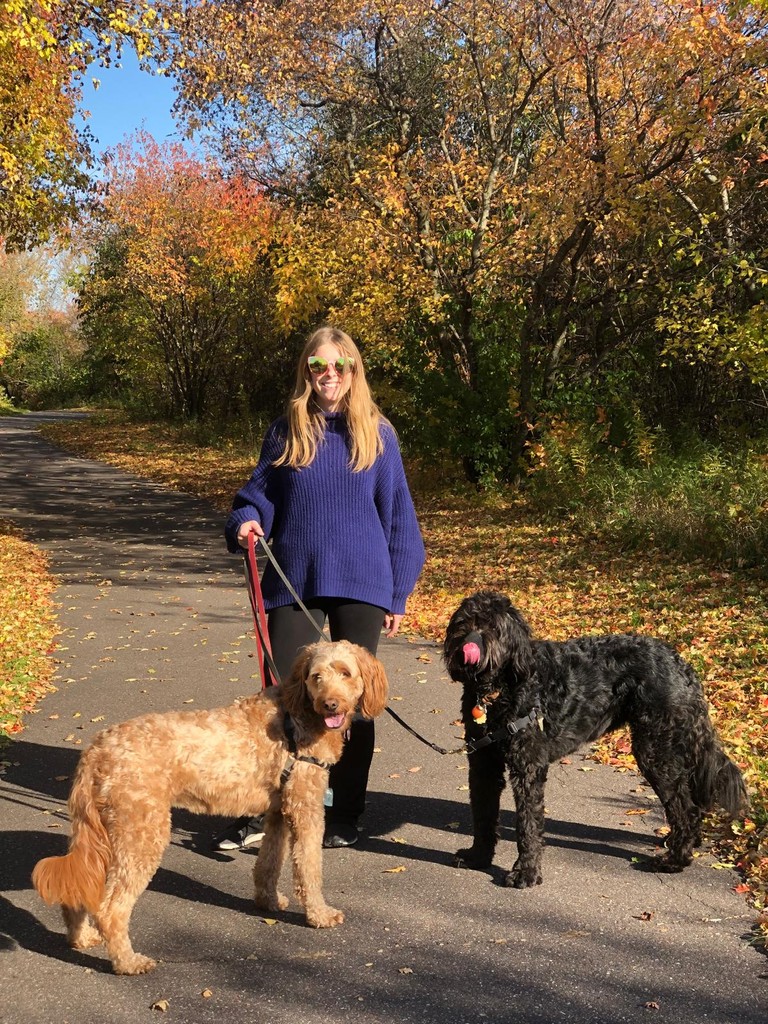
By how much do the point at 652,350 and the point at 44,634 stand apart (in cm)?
1079

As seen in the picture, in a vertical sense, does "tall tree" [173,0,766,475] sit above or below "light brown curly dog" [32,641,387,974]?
above

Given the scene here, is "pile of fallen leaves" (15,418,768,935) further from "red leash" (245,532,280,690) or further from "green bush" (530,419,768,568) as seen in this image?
"red leash" (245,532,280,690)

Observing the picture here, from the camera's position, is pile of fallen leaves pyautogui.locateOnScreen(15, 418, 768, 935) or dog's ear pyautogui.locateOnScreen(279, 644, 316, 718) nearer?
dog's ear pyautogui.locateOnScreen(279, 644, 316, 718)

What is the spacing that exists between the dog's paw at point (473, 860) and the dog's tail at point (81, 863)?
171cm

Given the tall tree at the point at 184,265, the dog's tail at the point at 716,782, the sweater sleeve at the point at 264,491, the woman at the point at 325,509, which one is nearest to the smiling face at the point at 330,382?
the woman at the point at 325,509

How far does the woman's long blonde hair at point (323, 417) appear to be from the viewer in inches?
181

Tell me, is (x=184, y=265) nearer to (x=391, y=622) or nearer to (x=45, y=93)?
(x=45, y=93)

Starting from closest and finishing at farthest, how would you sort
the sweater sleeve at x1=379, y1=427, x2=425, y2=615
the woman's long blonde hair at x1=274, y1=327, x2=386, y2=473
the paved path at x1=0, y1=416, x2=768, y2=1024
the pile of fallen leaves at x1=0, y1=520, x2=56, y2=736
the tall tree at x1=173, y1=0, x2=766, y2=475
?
the paved path at x1=0, y1=416, x2=768, y2=1024 → the woman's long blonde hair at x1=274, y1=327, x2=386, y2=473 → the sweater sleeve at x1=379, y1=427, x2=425, y2=615 → the pile of fallen leaves at x1=0, y1=520, x2=56, y2=736 → the tall tree at x1=173, y1=0, x2=766, y2=475

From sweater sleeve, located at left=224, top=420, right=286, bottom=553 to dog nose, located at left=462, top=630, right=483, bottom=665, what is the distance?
44.5 inches

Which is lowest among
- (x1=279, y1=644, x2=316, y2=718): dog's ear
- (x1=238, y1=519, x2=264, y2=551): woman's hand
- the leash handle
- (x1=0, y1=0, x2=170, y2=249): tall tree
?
(x1=279, y1=644, x2=316, y2=718): dog's ear

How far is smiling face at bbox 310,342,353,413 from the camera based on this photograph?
455 centimetres

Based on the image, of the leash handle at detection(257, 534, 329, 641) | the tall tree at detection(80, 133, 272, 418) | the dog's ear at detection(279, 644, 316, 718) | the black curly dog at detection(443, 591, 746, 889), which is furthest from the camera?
the tall tree at detection(80, 133, 272, 418)

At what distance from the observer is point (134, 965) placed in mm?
3619

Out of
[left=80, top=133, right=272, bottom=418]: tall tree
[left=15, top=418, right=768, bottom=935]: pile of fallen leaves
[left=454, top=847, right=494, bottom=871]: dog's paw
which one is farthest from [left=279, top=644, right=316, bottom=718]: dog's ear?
[left=80, top=133, right=272, bottom=418]: tall tree
